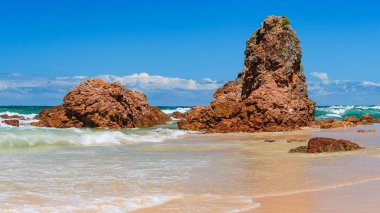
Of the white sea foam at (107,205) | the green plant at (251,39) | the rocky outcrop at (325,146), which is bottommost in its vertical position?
the white sea foam at (107,205)

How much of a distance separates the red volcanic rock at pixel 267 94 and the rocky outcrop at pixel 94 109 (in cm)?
435

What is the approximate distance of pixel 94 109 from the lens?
28047 mm

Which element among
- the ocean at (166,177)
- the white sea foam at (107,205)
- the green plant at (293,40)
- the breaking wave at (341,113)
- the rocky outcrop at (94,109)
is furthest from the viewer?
the breaking wave at (341,113)

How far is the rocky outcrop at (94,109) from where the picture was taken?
28.2 meters

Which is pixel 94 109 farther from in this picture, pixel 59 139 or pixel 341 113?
pixel 341 113

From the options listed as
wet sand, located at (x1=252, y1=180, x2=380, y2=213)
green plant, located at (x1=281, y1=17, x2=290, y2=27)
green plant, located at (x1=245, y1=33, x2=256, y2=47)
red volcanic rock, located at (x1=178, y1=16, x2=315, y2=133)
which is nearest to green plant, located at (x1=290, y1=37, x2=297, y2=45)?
red volcanic rock, located at (x1=178, y1=16, x2=315, y2=133)

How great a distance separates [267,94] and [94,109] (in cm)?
993

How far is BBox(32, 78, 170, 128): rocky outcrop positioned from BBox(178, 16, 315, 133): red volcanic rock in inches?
171

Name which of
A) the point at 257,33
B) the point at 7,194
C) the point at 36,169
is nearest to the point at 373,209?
the point at 7,194

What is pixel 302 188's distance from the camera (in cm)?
721

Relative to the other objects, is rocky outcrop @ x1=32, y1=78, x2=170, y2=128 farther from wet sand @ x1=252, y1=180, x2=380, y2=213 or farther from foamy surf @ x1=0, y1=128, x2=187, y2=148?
wet sand @ x1=252, y1=180, x2=380, y2=213

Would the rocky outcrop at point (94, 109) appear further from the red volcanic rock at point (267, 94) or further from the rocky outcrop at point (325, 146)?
the rocky outcrop at point (325, 146)

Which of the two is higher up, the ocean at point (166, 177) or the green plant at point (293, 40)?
the green plant at point (293, 40)

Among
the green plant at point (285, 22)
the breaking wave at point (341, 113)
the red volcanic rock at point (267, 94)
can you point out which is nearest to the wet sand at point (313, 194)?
the red volcanic rock at point (267, 94)
